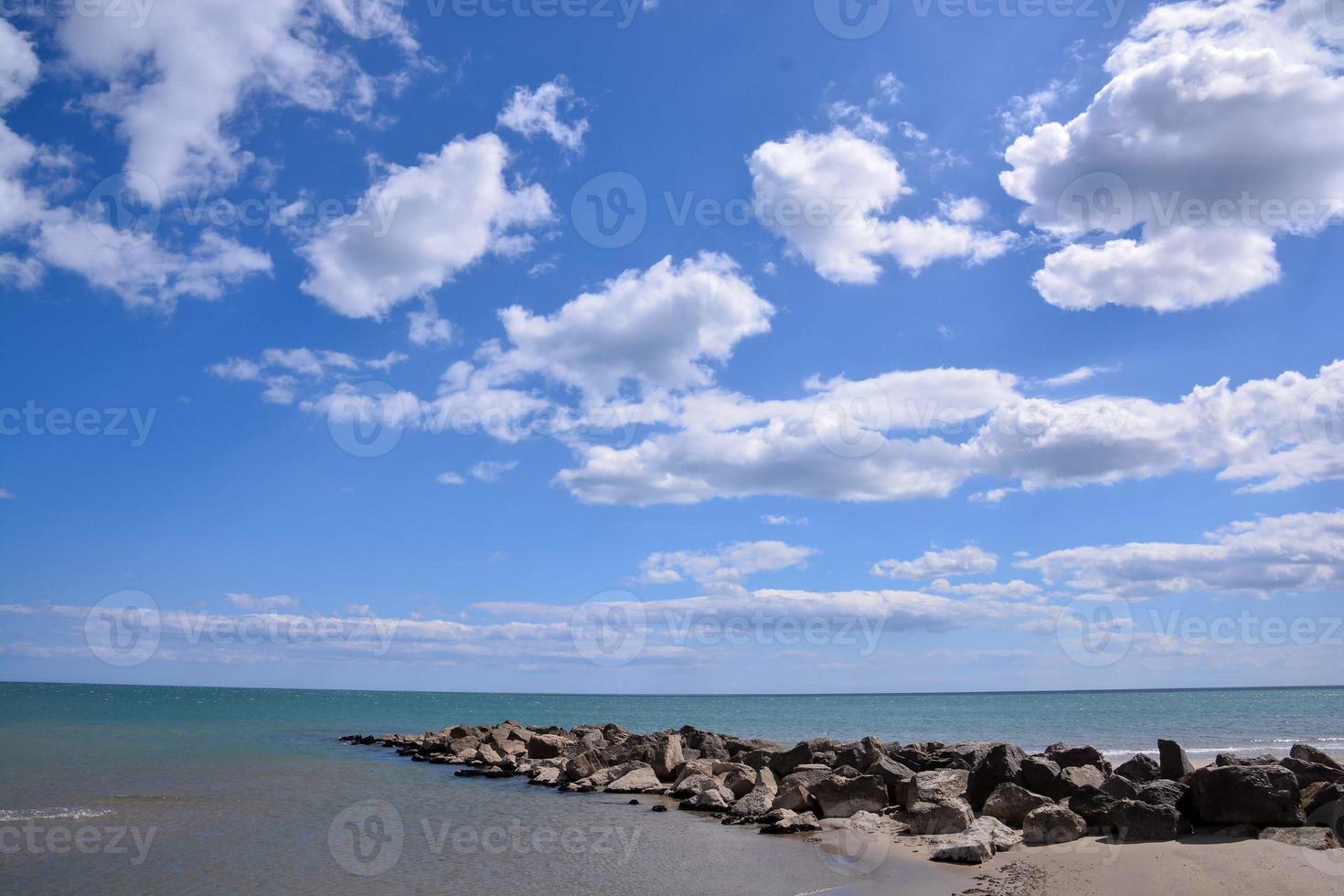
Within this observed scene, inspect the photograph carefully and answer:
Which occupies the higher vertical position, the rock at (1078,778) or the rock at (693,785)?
the rock at (1078,778)

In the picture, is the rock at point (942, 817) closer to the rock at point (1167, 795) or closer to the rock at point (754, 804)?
the rock at point (1167, 795)

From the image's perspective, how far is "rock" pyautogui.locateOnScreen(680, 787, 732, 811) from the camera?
19109 millimetres

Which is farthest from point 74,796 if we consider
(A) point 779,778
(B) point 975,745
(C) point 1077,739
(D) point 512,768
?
(C) point 1077,739

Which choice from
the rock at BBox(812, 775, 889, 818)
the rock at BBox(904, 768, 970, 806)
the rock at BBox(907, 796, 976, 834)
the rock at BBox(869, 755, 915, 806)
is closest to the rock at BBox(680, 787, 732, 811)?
the rock at BBox(812, 775, 889, 818)

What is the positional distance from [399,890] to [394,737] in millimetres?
28435

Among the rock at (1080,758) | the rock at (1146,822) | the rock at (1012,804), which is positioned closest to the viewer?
the rock at (1146,822)

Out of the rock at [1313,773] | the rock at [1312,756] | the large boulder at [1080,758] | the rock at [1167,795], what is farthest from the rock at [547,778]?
the rock at [1312,756]

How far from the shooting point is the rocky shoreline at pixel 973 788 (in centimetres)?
1369

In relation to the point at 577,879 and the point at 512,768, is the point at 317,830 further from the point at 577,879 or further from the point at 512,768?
the point at 512,768

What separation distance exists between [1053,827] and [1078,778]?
3199 mm

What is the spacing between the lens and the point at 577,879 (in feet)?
43.1

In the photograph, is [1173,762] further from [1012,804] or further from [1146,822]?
[1146,822]

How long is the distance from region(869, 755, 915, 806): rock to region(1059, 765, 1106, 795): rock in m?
2.84

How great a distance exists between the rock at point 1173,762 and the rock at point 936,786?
3867 mm
